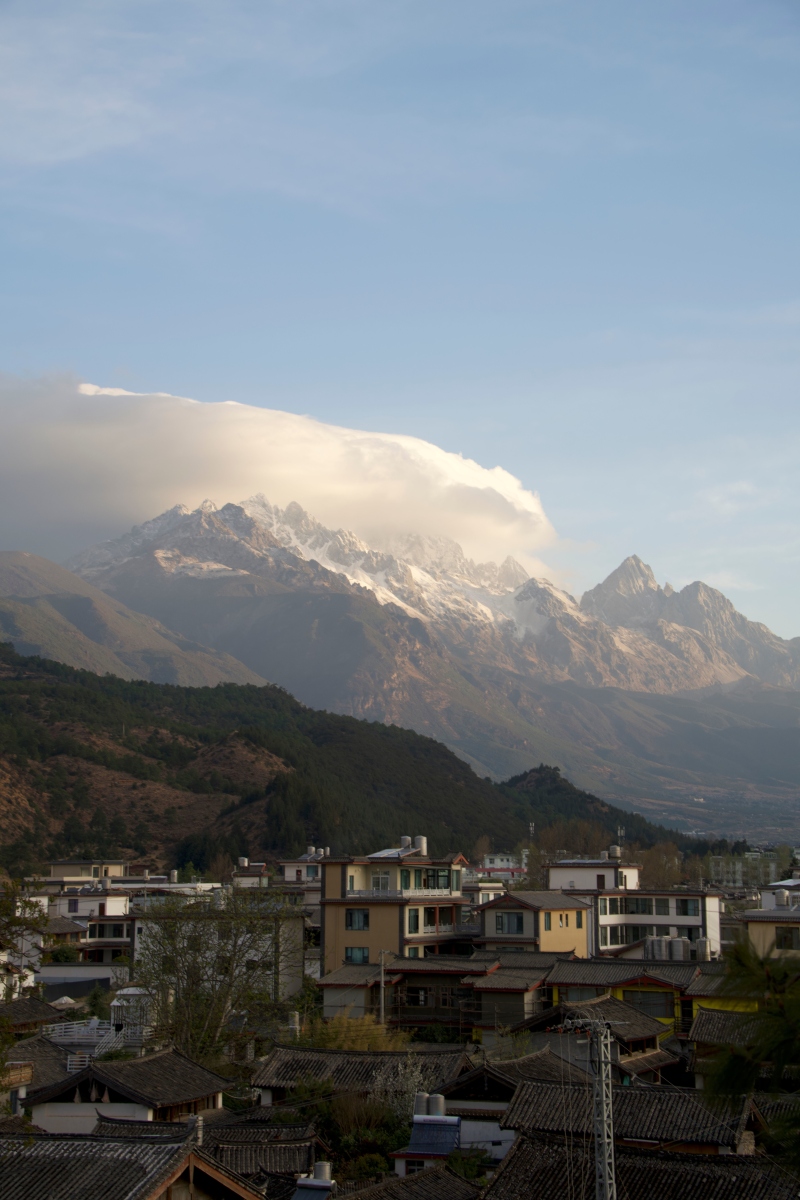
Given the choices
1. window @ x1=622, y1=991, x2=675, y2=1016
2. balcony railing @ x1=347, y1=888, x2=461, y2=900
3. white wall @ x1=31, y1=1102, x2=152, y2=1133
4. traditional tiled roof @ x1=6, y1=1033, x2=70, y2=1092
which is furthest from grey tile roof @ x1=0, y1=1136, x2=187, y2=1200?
balcony railing @ x1=347, y1=888, x2=461, y2=900

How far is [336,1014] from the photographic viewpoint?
57656mm

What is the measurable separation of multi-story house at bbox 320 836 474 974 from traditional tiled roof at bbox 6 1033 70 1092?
19930 mm

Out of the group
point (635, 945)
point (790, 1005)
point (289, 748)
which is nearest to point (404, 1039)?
point (635, 945)

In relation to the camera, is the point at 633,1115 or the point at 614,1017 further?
the point at 614,1017

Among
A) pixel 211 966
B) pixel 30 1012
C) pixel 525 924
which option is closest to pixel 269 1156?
pixel 211 966

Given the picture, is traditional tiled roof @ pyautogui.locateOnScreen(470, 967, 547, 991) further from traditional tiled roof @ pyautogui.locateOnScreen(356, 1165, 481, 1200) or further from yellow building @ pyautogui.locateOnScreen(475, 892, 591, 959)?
traditional tiled roof @ pyautogui.locateOnScreen(356, 1165, 481, 1200)

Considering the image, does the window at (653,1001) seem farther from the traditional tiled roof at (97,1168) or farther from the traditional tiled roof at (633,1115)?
the traditional tiled roof at (97,1168)

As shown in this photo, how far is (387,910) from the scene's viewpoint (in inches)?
2608

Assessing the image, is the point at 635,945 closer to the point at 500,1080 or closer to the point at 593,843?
the point at 500,1080

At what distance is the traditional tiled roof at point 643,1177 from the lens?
26.4 metres

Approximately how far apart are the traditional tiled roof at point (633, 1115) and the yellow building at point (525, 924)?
29.6 metres

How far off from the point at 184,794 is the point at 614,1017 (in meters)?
115

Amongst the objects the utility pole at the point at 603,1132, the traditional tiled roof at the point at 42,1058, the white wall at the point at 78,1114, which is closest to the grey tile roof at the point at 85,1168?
the utility pole at the point at 603,1132

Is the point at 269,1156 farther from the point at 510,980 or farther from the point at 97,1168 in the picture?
the point at 510,980
